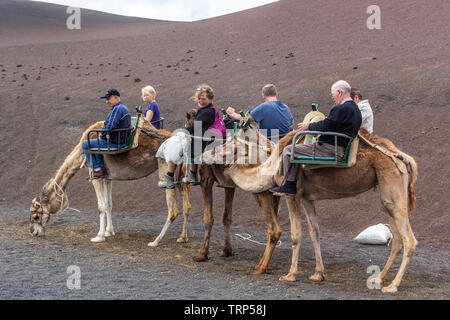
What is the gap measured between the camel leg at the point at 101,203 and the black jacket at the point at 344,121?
5106 mm

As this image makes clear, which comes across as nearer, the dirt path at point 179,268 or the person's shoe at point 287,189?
the dirt path at point 179,268

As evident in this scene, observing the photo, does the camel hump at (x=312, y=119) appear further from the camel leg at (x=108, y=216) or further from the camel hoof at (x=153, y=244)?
the camel leg at (x=108, y=216)

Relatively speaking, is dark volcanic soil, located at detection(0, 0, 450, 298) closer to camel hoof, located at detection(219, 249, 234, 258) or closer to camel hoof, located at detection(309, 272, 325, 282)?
camel hoof, located at detection(309, 272, 325, 282)

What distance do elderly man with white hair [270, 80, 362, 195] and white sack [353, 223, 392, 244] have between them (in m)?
3.39

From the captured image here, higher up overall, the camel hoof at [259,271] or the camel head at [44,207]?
the camel head at [44,207]

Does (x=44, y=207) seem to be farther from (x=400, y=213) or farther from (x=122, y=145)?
(x=400, y=213)

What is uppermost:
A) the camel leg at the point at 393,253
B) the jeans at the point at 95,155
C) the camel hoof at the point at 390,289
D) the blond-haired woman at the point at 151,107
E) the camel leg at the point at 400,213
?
the blond-haired woman at the point at 151,107

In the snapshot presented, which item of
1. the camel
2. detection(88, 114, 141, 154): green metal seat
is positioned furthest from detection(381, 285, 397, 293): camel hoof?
detection(88, 114, 141, 154): green metal seat

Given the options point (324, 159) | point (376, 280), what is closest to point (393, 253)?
point (376, 280)

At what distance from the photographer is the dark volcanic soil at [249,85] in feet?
39.9

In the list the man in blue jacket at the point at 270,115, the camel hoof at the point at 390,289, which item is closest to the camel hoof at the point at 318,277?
the camel hoof at the point at 390,289

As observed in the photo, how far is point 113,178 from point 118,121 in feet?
4.13

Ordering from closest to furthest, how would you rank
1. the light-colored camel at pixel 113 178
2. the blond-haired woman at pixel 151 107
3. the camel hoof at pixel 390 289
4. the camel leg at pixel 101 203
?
the camel hoof at pixel 390 289 → the light-colored camel at pixel 113 178 → the camel leg at pixel 101 203 → the blond-haired woman at pixel 151 107

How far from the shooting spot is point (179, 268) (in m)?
8.16
